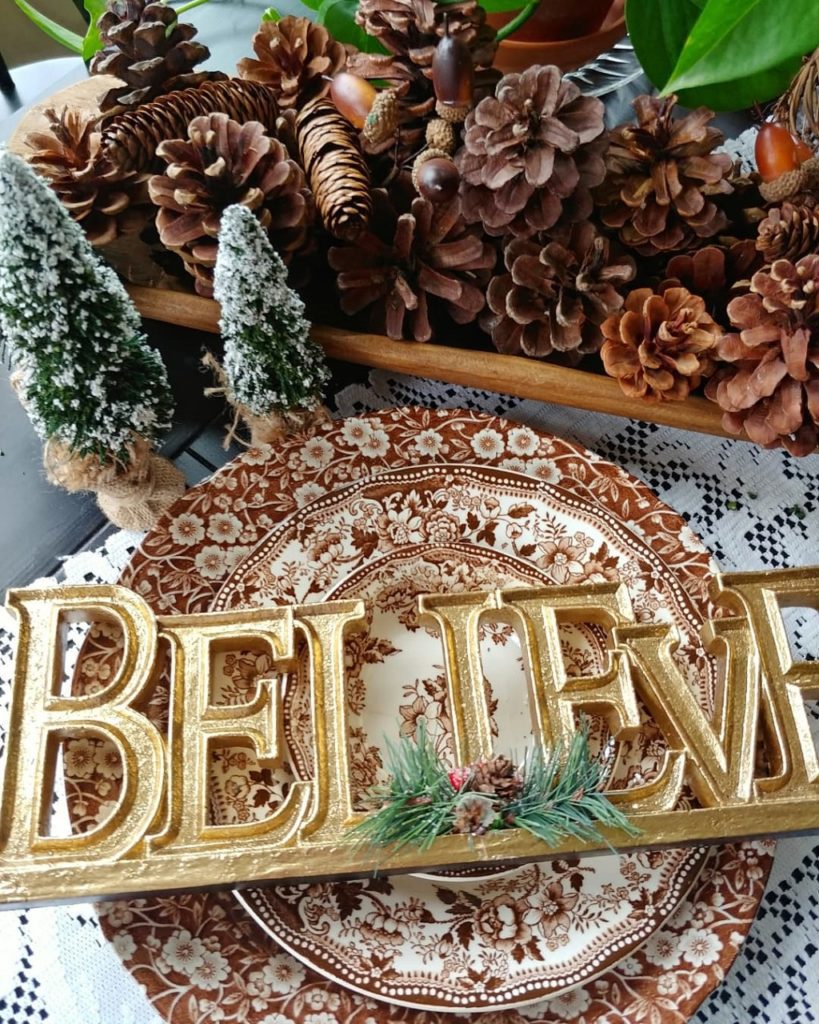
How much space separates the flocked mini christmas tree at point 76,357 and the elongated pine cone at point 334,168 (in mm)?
158

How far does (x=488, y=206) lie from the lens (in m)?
0.62

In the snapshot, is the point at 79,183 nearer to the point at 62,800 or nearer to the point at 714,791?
the point at 62,800

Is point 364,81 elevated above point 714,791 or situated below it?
above

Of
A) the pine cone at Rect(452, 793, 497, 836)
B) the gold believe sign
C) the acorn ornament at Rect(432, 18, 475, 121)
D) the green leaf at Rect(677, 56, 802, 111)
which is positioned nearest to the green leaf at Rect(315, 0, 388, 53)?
the acorn ornament at Rect(432, 18, 475, 121)

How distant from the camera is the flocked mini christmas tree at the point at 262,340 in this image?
22.6 inches

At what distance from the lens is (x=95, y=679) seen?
→ 610 mm

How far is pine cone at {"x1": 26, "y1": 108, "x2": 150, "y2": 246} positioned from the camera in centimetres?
65

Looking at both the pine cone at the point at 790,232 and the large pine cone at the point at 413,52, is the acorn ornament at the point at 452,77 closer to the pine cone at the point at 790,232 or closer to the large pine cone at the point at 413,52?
the large pine cone at the point at 413,52

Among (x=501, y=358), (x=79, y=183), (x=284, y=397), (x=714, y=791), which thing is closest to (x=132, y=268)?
(x=79, y=183)

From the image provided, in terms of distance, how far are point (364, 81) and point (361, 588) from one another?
38cm

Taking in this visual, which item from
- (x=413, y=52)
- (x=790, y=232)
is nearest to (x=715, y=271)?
(x=790, y=232)

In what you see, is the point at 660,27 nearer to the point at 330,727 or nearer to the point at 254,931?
the point at 330,727

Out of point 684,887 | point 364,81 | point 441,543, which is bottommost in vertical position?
point 684,887

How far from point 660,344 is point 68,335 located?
39 cm
